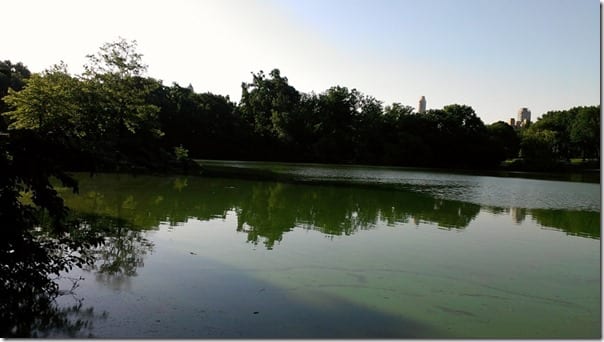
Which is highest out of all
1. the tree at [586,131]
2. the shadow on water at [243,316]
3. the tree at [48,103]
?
the tree at [586,131]

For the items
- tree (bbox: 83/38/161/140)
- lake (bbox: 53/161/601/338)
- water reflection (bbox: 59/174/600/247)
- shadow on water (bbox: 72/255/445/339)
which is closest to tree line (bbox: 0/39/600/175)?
tree (bbox: 83/38/161/140)

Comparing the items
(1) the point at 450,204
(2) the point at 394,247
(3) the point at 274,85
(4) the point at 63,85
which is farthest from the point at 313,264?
(3) the point at 274,85

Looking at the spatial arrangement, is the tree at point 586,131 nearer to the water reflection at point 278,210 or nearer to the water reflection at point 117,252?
the water reflection at point 278,210

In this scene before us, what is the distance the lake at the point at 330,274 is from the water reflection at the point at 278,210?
0.08 m

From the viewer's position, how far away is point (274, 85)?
2714 inches

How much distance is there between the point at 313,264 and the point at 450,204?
10383 mm

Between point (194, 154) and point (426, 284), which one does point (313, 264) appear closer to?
point (426, 284)

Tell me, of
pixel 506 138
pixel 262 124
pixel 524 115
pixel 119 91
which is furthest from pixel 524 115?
pixel 119 91

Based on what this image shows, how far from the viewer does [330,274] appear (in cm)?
628

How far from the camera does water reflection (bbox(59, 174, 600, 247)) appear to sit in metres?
10.0

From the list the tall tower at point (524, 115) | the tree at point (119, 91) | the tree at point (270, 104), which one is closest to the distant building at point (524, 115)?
the tall tower at point (524, 115)

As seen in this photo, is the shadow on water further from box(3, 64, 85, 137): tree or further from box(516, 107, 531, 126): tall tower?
box(516, 107, 531, 126): tall tower

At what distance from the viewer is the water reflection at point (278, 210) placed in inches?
394

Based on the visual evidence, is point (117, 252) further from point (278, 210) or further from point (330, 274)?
point (278, 210)
